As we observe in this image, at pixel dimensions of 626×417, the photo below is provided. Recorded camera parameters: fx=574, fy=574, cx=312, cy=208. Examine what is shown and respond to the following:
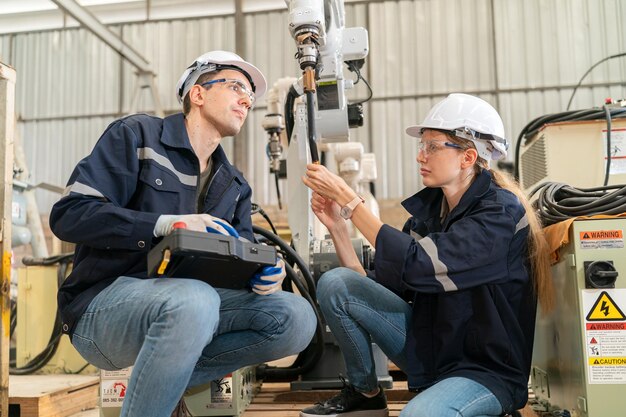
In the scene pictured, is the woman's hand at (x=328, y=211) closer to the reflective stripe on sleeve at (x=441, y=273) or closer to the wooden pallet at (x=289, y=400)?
the reflective stripe on sleeve at (x=441, y=273)

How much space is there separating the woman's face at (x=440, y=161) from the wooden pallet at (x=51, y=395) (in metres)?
1.58

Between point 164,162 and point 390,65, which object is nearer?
point 164,162

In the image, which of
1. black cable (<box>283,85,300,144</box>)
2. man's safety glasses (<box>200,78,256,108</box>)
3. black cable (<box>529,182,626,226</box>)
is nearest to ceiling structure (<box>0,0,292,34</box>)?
black cable (<box>283,85,300,144</box>)

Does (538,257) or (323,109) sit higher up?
(323,109)

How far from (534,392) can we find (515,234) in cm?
87

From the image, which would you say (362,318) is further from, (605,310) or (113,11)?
(113,11)

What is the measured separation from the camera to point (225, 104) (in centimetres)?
166

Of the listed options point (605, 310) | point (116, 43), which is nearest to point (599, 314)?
point (605, 310)

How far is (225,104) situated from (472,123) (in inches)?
27.6

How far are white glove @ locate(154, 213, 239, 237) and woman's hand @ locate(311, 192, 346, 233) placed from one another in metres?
0.48

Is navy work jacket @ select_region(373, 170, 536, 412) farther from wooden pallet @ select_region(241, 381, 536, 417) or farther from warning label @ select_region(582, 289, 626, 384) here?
wooden pallet @ select_region(241, 381, 536, 417)

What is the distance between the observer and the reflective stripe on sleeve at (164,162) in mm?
1460

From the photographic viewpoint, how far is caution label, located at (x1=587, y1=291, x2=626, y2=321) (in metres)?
1.39

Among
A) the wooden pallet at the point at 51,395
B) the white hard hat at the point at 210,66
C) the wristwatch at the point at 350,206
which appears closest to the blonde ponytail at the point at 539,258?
the wristwatch at the point at 350,206
